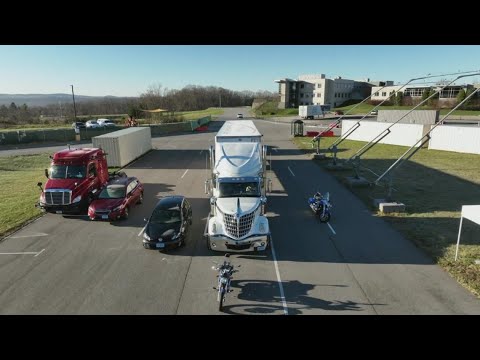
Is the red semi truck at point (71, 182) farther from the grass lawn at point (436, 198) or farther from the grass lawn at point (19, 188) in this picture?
the grass lawn at point (436, 198)

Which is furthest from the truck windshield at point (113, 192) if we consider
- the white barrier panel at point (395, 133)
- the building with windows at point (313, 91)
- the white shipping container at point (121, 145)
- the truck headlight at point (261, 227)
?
the building with windows at point (313, 91)

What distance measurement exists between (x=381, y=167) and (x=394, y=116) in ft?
76.9

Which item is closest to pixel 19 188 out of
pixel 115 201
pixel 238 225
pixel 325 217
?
pixel 115 201

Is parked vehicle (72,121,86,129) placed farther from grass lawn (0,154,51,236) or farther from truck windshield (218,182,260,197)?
truck windshield (218,182,260,197)

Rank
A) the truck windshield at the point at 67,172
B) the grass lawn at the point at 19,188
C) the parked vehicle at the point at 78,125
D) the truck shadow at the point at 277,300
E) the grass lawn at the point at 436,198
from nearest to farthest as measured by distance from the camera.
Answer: the truck shadow at the point at 277,300
the grass lawn at the point at 436,198
the grass lawn at the point at 19,188
the truck windshield at the point at 67,172
the parked vehicle at the point at 78,125

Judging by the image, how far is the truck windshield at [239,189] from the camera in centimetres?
1399

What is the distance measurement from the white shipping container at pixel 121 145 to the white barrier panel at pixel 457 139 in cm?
3205

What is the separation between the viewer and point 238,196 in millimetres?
13945

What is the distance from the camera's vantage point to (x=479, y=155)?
98.4 ft

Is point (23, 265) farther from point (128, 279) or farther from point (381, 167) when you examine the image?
point (381, 167)
